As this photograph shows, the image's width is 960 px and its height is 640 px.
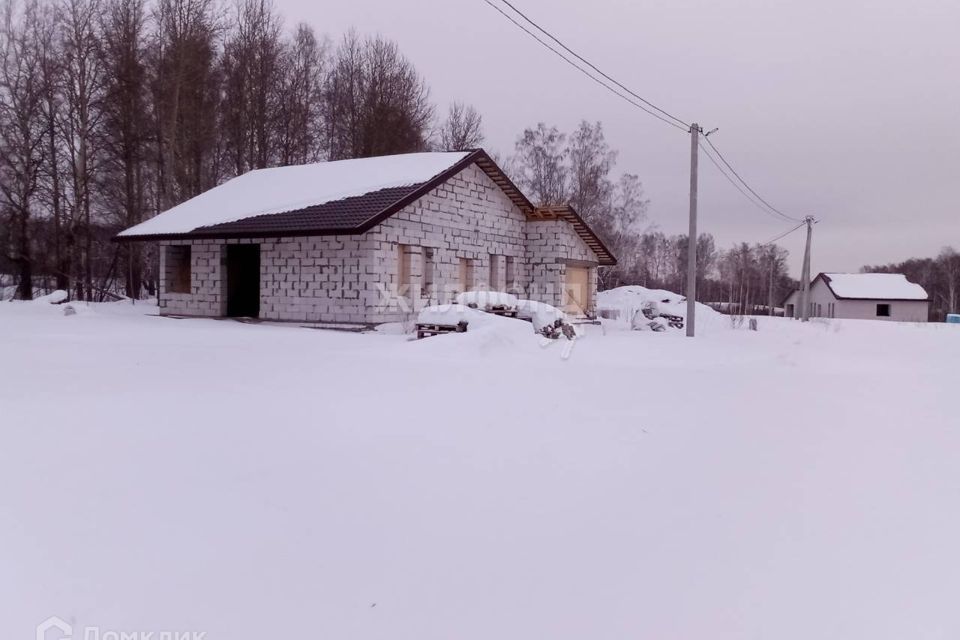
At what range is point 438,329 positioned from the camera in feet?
45.0

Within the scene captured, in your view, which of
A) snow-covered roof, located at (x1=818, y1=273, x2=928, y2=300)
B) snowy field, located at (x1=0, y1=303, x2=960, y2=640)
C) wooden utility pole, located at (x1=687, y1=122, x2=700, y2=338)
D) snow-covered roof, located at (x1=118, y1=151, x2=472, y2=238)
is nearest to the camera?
snowy field, located at (x1=0, y1=303, x2=960, y2=640)

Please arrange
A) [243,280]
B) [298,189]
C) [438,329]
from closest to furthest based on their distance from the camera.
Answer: [438,329] → [298,189] → [243,280]

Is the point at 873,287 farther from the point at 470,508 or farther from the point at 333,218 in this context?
the point at 470,508

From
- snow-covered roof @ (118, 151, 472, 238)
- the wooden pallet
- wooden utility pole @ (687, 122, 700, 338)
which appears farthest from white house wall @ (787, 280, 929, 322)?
the wooden pallet

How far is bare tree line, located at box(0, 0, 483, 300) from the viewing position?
89.0ft

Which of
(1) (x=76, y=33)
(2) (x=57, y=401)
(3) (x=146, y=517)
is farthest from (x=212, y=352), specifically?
(1) (x=76, y=33)

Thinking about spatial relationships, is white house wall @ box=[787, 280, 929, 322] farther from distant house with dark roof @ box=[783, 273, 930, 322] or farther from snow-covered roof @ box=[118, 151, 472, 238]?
snow-covered roof @ box=[118, 151, 472, 238]

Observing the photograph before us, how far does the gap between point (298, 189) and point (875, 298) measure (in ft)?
164

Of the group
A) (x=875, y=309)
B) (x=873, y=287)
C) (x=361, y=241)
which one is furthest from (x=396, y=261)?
(x=873, y=287)

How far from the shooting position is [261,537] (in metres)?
3.86

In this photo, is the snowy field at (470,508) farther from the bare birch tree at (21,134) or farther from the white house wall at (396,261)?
the bare birch tree at (21,134)

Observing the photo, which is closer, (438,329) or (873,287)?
(438,329)

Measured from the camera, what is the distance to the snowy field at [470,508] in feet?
10.4

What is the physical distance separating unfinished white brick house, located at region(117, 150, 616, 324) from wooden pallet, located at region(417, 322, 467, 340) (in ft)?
9.91
